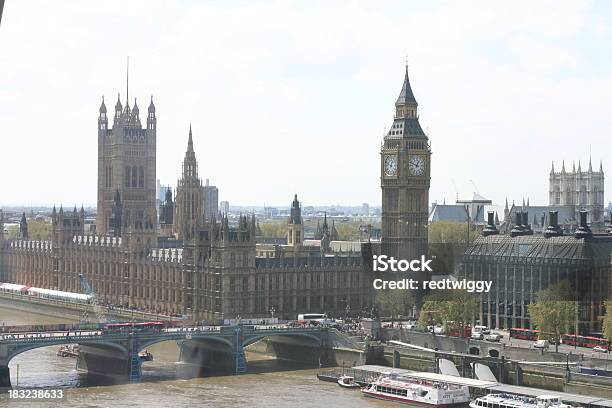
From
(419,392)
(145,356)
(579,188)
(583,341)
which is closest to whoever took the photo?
(419,392)

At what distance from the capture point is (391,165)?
96.8 meters

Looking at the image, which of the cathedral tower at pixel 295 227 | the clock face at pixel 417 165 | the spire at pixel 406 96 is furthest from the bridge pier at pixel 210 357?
the cathedral tower at pixel 295 227

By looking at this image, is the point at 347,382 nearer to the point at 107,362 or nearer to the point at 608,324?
the point at 107,362

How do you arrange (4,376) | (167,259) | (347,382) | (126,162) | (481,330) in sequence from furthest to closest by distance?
(126,162), (167,259), (481,330), (347,382), (4,376)

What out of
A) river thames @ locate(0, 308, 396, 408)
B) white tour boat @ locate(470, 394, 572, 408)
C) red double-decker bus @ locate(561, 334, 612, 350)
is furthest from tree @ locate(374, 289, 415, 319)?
white tour boat @ locate(470, 394, 572, 408)

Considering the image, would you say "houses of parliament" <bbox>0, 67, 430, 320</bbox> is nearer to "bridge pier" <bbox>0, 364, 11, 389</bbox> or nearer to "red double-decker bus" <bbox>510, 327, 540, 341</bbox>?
"red double-decker bus" <bbox>510, 327, 540, 341</bbox>

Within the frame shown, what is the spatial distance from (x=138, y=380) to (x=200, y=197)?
49987mm

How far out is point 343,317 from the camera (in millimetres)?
93125

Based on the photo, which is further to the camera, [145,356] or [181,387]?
[145,356]

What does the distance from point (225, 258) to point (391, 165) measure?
15606 millimetres

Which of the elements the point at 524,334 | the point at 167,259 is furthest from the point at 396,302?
the point at 167,259

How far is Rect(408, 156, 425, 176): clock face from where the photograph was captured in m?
96.6

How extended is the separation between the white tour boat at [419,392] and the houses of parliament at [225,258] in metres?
23.0

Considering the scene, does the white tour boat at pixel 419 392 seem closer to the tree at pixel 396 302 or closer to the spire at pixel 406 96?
the tree at pixel 396 302
